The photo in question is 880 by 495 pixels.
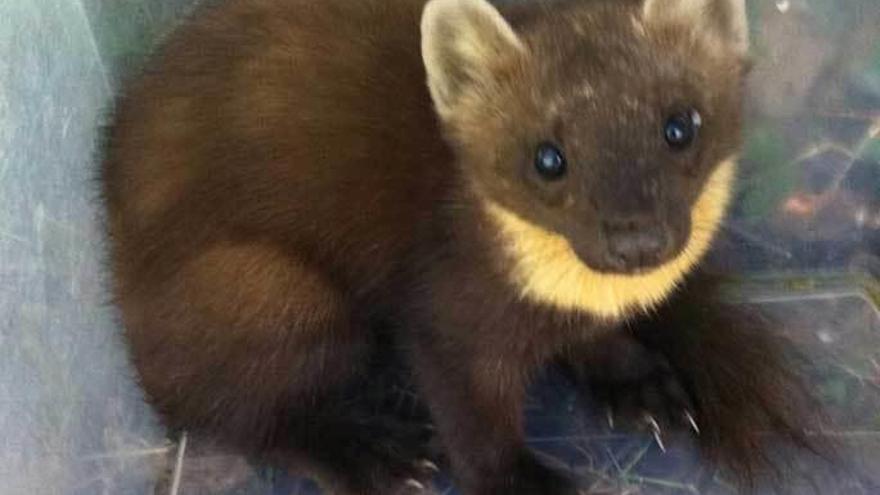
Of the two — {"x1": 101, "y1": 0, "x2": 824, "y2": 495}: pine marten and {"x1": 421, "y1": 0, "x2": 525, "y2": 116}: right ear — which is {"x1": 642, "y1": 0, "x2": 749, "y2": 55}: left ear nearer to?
{"x1": 101, "y1": 0, "x2": 824, "y2": 495}: pine marten

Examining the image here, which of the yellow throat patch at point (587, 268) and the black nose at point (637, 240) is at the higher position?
the black nose at point (637, 240)

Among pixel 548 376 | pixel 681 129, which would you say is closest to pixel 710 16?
pixel 681 129

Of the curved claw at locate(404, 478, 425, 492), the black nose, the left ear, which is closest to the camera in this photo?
the black nose

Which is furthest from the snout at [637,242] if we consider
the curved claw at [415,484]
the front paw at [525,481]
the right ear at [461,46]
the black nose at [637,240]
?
the curved claw at [415,484]

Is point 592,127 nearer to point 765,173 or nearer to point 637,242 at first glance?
point 637,242

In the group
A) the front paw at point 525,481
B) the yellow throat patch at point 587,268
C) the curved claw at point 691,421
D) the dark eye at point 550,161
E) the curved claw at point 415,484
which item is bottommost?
the curved claw at point 415,484

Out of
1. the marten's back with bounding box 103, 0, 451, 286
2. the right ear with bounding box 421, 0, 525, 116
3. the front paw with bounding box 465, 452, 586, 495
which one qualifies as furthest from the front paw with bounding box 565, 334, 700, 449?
the right ear with bounding box 421, 0, 525, 116

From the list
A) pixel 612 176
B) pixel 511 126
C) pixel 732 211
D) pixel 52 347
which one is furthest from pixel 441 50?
pixel 732 211

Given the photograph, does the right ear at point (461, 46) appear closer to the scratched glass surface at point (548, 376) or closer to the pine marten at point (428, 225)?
the pine marten at point (428, 225)
